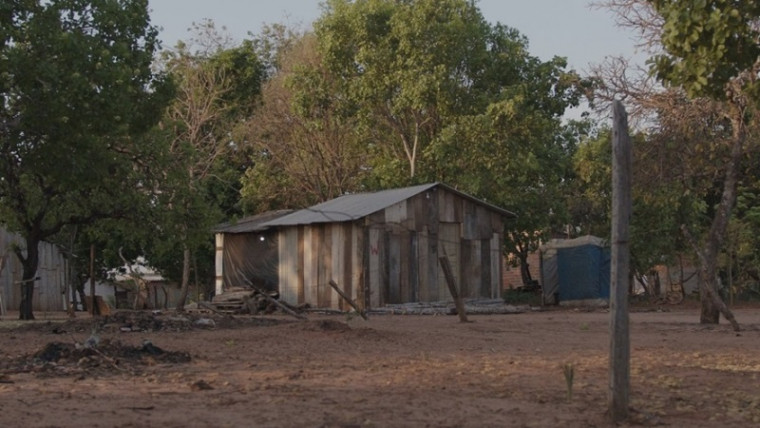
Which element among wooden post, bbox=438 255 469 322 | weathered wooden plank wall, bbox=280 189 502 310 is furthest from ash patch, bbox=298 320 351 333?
weathered wooden plank wall, bbox=280 189 502 310

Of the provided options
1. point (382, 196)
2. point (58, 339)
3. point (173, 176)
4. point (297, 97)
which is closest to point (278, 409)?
point (58, 339)

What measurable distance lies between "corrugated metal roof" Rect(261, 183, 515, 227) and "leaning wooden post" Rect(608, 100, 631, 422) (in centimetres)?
1764

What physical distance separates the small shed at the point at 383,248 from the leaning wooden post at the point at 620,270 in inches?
721

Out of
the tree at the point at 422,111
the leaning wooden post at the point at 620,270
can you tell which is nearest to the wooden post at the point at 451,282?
the tree at the point at 422,111

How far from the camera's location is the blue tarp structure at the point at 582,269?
3397 centimetres

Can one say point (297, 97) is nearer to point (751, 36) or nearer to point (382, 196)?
point (382, 196)

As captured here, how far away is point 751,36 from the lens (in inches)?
407

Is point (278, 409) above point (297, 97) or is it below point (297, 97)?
below

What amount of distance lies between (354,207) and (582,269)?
32.2ft

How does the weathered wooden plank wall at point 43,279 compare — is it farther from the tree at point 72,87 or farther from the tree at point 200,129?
the tree at point 72,87

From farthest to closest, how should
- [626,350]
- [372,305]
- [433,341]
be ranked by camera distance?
[372,305] < [433,341] < [626,350]

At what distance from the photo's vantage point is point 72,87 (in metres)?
16.8

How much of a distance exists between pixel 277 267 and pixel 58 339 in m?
14.8

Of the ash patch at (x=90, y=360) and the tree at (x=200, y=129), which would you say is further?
the tree at (x=200, y=129)
